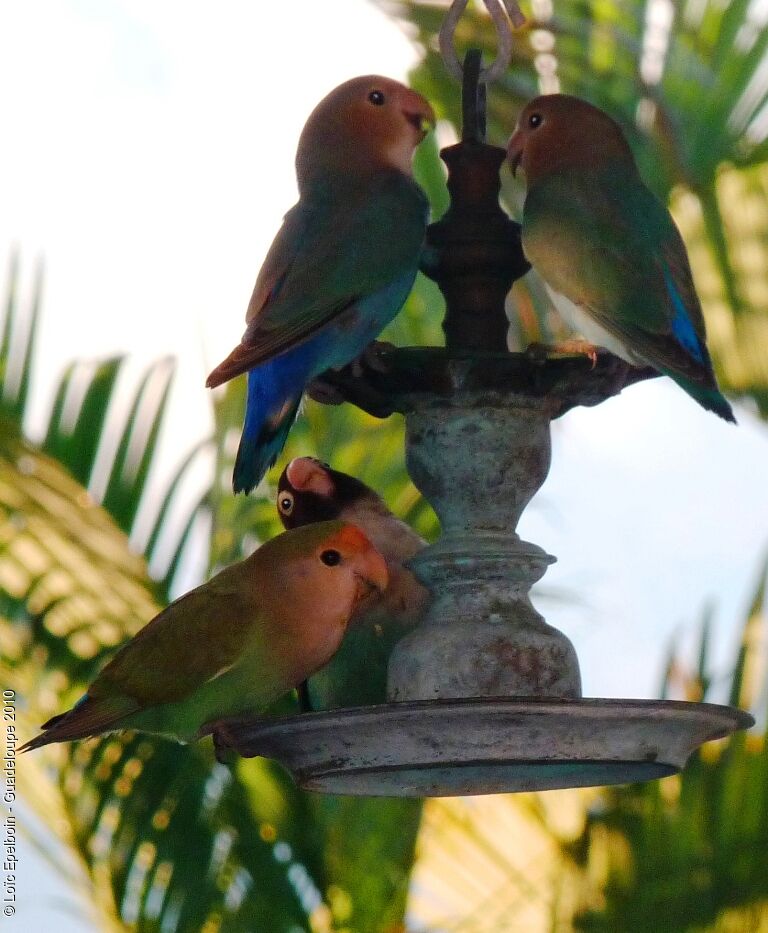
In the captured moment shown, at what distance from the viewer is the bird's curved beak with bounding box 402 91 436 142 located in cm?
311

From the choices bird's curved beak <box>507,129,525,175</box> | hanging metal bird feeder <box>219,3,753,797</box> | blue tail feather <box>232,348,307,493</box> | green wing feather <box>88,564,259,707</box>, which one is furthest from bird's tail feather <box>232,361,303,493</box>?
bird's curved beak <box>507,129,525,175</box>

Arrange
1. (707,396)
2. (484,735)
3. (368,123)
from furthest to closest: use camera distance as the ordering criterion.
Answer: (368,123) < (707,396) < (484,735)

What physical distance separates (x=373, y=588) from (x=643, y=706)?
625 mm

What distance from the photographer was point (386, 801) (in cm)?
441

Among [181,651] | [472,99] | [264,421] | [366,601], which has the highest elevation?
[472,99]

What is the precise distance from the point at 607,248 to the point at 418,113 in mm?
520

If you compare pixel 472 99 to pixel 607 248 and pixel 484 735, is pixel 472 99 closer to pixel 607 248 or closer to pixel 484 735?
pixel 607 248

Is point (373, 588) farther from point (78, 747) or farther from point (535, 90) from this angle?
point (535, 90)

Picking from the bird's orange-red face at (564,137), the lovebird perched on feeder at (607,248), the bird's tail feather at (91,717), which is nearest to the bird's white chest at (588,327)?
the lovebird perched on feeder at (607,248)

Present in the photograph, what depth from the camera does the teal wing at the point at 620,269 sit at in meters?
2.80

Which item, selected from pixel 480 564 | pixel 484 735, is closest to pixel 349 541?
pixel 480 564

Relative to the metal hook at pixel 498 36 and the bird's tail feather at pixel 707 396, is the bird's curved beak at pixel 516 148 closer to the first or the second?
the metal hook at pixel 498 36

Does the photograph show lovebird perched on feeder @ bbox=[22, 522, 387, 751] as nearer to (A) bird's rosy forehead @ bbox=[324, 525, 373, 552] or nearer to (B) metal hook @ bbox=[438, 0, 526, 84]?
(A) bird's rosy forehead @ bbox=[324, 525, 373, 552]

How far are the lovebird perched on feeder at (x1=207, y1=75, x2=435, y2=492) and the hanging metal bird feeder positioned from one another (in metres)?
0.09
